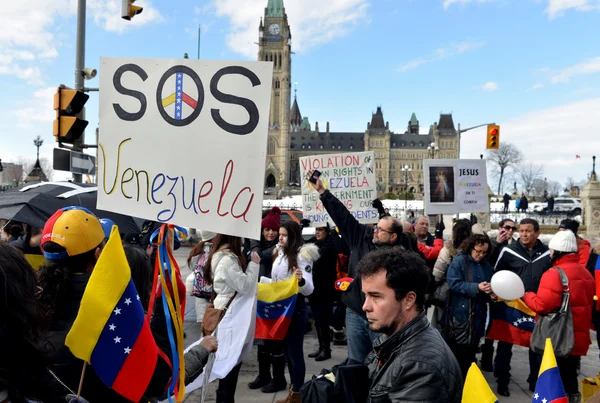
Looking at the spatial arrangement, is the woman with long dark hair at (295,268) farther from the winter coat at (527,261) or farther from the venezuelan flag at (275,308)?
the winter coat at (527,261)

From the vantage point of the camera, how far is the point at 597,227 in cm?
2306

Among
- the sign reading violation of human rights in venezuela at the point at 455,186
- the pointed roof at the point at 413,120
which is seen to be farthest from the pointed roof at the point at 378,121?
the sign reading violation of human rights in venezuela at the point at 455,186

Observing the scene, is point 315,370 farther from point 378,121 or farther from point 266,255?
point 378,121

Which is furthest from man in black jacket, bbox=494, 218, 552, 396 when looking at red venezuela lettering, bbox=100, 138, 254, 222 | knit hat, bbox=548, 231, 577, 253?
red venezuela lettering, bbox=100, 138, 254, 222

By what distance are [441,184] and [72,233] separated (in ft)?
23.2

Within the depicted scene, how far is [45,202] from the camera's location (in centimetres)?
503

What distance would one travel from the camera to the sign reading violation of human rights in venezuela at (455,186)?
834 centimetres

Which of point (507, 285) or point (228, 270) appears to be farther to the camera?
point (507, 285)

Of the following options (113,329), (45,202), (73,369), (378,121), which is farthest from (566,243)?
(378,121)

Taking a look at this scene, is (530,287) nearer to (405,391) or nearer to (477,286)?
(477,286)

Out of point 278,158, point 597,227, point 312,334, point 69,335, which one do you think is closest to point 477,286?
point 312,334

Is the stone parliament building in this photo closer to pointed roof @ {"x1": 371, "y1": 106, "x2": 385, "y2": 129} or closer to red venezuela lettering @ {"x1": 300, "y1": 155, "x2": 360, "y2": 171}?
pointed roof @ {"x1": 371, "y1": 106, "x2": 385, "y2": 129}

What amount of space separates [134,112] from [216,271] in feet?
5.25

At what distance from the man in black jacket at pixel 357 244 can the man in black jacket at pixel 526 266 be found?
1925 millimetres
